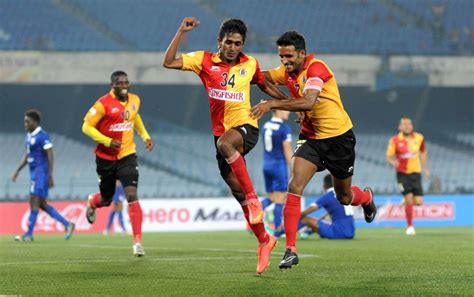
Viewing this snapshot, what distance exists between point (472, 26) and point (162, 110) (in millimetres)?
11613

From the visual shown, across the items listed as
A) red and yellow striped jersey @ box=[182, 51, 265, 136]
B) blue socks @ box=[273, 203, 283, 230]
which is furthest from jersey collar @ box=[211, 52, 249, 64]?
blue socks @ box=[273, 203, 283, 230]

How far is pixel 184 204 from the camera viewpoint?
76.9 feet

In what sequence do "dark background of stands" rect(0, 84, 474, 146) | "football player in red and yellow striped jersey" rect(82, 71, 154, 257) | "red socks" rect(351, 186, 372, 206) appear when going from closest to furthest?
"red socks" rect(351, 186, 372, 206)
"football player in red and yellow striped jersey" rect(82, 71, 154, 257)
"dark background of stands" rect(0, 84, 474, 146)

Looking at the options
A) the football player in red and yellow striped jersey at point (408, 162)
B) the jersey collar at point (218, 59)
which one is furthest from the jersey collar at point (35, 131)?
the jersey collar at point (218, 59)

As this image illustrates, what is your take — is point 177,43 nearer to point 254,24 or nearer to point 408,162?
point 408,162

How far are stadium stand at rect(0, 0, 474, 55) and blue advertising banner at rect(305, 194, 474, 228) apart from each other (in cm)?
752

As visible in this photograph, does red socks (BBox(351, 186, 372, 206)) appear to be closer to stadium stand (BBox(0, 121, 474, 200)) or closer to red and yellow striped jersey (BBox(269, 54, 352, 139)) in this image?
red and yellow striped jersey (BBox(269, 54, 352, 139))

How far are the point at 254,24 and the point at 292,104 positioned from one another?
24.2 meters

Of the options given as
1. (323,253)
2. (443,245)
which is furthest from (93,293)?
(443,245)

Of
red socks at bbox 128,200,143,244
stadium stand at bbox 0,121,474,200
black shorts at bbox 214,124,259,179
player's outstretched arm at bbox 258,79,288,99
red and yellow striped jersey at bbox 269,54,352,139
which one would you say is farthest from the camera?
stadium stand at bbox 0,121,474,200

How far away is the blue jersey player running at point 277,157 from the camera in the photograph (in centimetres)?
1595

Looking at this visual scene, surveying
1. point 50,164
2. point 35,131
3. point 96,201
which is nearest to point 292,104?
point 96,201

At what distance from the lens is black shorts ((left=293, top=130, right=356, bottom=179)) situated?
870cm

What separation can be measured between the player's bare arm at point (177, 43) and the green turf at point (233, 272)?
1.86 metres
